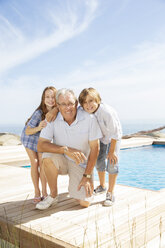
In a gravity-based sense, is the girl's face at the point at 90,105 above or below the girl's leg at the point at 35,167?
above

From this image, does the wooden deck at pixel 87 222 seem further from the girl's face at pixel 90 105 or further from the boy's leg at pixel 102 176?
Result: the girl's face at pixel 90 105

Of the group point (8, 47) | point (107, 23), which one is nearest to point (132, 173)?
point (8, 47)

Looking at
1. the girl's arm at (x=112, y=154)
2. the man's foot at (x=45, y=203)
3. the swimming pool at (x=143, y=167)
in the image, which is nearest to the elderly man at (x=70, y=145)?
the man's foot at (x=45, y=203)

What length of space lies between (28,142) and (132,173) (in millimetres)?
4537

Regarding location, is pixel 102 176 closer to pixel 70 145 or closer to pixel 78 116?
pixel 70 145

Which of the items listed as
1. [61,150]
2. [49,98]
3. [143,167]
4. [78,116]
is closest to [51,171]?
[61,150]

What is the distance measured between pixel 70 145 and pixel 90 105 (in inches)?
17.5

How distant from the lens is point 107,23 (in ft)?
82.2

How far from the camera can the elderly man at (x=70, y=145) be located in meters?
2.77

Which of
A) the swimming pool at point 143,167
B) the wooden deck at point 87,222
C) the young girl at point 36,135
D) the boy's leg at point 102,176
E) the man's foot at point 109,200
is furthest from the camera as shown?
the swimming pool at point 143,167

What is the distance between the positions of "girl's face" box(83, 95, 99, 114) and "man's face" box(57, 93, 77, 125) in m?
0.13

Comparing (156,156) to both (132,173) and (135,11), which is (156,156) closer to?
(132,173)

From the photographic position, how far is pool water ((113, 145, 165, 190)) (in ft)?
20.6

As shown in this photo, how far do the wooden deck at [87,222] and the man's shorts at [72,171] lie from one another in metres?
0.12
